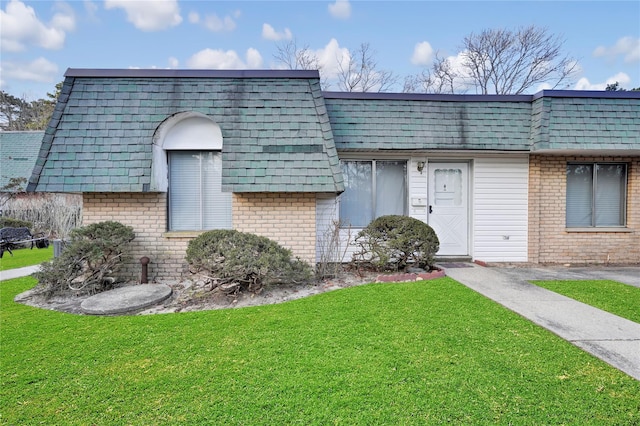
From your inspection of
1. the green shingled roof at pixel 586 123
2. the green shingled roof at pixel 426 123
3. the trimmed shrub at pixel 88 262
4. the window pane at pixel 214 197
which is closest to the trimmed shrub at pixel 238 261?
the window pane at pixel 214 197

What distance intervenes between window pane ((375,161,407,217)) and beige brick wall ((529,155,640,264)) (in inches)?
123

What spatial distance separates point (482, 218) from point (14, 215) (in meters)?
19.2

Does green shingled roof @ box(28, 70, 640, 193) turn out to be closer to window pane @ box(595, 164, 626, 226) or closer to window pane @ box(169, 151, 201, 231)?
window pane @ box(169, 151, 201, 231)

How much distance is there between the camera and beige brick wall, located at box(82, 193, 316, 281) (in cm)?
653

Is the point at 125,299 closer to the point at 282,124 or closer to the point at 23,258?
the point at 282,124

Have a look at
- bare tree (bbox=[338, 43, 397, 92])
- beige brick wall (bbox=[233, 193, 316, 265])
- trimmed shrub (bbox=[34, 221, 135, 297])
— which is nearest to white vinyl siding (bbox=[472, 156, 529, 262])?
beige brick wall (bbox=[233, 193, 316, 265])

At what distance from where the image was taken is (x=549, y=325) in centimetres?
403

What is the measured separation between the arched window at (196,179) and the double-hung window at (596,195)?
8.54 meters

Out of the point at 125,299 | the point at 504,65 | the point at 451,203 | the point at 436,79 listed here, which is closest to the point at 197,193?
the point at 125,299

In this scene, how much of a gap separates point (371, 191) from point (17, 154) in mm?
20729

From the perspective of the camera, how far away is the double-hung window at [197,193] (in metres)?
6.86

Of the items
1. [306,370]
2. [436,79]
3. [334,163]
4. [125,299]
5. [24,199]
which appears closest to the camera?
[306,370]

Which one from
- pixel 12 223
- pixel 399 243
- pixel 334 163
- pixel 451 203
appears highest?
pixel 334 163

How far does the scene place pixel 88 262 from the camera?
559cm
